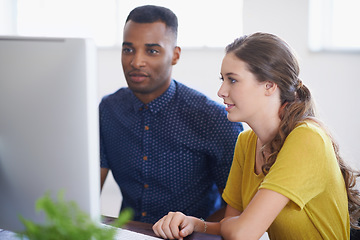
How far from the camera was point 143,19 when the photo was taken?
1758mm

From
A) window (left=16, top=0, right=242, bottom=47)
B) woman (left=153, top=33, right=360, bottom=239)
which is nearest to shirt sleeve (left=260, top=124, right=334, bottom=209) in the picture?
woman (left=153, top=33, right=360, bottom=239)

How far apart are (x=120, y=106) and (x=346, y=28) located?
6.29ft

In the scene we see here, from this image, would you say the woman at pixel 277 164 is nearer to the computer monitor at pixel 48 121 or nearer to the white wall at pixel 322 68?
the computer monitor at pixel 48 121

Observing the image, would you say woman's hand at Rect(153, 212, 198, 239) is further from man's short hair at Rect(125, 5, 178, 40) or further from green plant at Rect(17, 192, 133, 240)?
man's short hair at Rect(125, 5, 178, 40)

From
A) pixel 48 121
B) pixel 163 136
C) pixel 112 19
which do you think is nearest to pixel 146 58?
pixel 163 136

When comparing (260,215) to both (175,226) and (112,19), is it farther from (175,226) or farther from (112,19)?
(112,19)

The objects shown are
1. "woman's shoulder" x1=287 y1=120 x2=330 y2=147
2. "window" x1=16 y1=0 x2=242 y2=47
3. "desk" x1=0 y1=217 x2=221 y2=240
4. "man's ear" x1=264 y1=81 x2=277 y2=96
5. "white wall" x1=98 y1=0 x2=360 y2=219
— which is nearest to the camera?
"desk" x1=0 y1=217 x2=221 y2=240

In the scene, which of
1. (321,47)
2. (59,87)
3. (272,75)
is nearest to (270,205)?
(272,75)

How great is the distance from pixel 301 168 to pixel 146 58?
2.61 feet

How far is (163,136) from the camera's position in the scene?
1760mm

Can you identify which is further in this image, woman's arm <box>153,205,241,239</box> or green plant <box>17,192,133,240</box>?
woman's arm <box>153,205,241,239</box>

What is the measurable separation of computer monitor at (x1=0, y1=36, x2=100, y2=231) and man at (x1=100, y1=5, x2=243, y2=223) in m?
0.91

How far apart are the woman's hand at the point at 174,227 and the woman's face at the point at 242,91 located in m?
0.36

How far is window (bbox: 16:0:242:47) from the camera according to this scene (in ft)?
11.3
